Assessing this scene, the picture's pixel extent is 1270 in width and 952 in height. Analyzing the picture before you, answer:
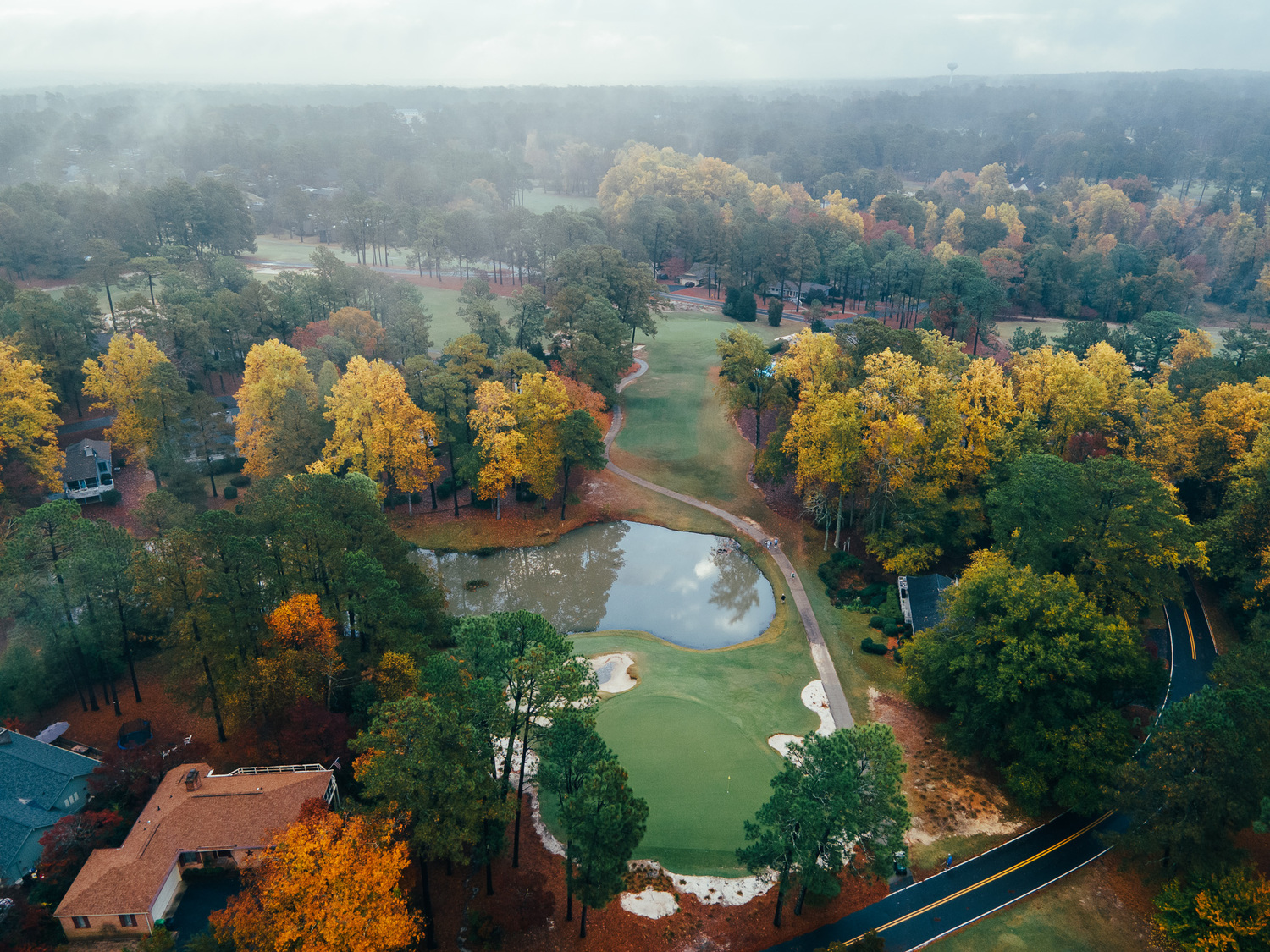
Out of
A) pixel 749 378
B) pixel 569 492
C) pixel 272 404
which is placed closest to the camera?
pixel 272 404

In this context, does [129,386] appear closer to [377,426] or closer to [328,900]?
[377,426]

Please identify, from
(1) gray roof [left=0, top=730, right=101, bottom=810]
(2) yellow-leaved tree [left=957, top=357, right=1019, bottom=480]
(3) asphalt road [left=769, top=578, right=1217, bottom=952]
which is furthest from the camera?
(2) yellow-leaved tree [left=957, top=357, right=1019, bottom=480]

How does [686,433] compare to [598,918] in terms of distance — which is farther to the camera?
[686,433]

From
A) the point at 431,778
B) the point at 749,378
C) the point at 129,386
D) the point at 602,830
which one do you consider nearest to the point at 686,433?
the point at 749,378

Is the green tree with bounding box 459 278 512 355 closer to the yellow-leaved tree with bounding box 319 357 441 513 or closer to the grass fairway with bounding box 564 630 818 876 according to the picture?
the yellow-leaved tree with bounding box 319 357 441 513

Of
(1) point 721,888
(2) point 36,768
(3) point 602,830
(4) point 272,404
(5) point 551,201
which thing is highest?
(5) point 551,201

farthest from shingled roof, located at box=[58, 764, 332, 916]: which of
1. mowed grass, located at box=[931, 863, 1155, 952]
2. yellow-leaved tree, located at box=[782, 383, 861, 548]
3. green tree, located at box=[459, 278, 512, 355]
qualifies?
green tree, located at box=[459, 278, 512, 355]

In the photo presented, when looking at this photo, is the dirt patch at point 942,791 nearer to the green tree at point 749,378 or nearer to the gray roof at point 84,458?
the green tree at point 749,378
